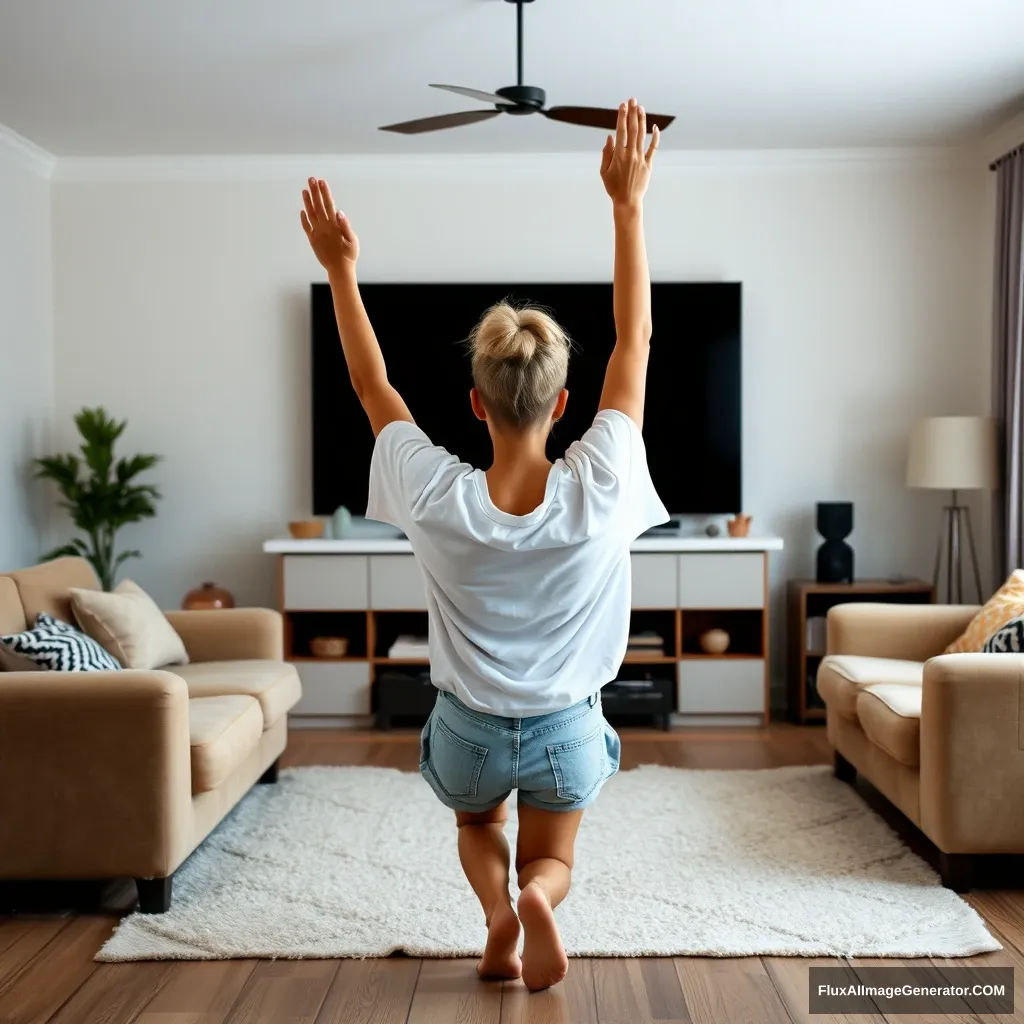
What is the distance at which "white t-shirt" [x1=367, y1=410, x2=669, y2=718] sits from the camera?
1838mm

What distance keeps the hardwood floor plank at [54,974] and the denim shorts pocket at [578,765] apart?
1178mm

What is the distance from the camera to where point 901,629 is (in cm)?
416

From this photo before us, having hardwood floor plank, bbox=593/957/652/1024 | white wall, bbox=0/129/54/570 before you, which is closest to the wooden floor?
hardwood floor plank, bbox=593/957/652/1024

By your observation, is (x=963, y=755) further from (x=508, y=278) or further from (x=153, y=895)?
(x=508, y=278)

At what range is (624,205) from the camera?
1.94 metres

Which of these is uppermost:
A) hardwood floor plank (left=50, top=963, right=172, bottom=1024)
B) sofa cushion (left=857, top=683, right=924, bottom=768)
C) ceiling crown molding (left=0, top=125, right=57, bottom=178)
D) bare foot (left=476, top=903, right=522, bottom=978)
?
ceiling crown molding (left=0, top=125, right=57, bottom=178)

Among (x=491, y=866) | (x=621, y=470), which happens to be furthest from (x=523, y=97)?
(x=491, y=866)

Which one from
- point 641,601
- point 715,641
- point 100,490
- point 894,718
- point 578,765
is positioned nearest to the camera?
point 578,765

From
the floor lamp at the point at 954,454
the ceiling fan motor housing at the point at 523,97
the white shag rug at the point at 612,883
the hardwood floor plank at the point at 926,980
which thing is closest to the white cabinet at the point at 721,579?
the floor lamp at the point at 954,454

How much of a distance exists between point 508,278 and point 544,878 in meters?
3.92

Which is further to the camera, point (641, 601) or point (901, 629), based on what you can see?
point (641, 601)

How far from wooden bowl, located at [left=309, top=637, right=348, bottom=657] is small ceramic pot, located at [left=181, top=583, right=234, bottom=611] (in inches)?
17.0

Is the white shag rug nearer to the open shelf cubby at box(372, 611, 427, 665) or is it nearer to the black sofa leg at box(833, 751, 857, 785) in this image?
the black sofa leg at box(833, 751, 857, 785)

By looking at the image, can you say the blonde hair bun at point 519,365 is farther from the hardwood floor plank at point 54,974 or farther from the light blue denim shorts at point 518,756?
the hardwood floor plank at point 54,974
